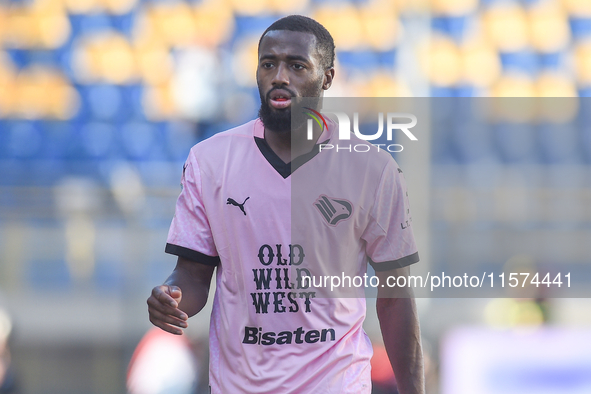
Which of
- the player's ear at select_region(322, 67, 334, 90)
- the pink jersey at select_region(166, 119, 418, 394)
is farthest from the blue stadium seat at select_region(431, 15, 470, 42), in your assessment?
the pink jersey at select_region(166, 119, 418, 394)

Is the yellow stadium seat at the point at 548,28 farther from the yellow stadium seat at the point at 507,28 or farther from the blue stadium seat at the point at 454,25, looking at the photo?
the blue stadium seat at the point at 454,25

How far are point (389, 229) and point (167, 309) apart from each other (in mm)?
721

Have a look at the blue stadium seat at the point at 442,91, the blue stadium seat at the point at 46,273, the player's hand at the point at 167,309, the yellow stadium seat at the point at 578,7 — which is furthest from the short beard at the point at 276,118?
the yellow stadium seat at the point at 578,7

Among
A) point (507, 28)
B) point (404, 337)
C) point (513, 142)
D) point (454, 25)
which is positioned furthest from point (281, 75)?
point (507, 28)

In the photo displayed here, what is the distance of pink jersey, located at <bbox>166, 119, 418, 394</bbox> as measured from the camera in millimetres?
2098

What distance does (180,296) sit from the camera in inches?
76.0

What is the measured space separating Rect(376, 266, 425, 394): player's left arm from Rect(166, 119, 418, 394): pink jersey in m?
0.09

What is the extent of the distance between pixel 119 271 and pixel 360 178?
347cm

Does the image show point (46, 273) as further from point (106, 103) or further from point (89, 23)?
point (89, 23)

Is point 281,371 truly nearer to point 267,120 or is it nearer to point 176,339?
point 267,120

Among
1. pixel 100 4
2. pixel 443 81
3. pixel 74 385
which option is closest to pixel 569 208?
pixel 443 81

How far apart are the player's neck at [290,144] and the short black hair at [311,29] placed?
0.76 feet

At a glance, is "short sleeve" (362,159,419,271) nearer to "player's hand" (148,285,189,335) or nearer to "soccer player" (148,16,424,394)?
"soccer player" (148,16,424,394)

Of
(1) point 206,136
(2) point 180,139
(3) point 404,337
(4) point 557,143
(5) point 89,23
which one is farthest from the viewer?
Result: (5) point 89,23
